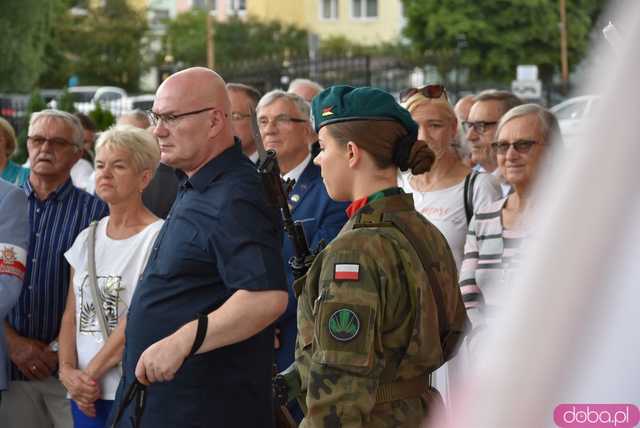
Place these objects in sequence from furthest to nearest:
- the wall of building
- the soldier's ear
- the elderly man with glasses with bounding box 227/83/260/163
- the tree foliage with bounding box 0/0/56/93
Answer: the wall of building, the tree foliage with bounding box 0/0/56/93, the elderly man with glasses with bounding box 227/83/260/163, the soldier's ear

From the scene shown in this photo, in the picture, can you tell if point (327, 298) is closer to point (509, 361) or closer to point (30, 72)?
point (509, 361)

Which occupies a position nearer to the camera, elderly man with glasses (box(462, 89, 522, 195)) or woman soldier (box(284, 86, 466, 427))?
woman soldier (box(284, 86, 466, 427))

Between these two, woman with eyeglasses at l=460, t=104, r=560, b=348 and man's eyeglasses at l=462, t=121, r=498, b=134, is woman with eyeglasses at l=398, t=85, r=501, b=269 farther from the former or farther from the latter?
man's eyeglasses at l=462, t=121, r=498, b=134

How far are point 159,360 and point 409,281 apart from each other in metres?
1.01

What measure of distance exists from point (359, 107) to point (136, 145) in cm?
238

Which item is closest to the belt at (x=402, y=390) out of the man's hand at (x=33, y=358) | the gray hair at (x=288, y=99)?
the man's hand at (x=33, y=358)

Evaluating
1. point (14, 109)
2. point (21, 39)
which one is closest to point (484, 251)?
point (14, 109)

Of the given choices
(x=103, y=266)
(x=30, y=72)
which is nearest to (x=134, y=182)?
(x=103, y=266)

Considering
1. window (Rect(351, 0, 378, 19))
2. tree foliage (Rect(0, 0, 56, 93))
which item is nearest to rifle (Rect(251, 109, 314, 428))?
tree foliage (Rect(0, 0, 56, 93))

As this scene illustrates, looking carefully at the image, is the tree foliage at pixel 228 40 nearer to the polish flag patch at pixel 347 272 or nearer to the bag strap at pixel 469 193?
the bag strap at pixel 469 193

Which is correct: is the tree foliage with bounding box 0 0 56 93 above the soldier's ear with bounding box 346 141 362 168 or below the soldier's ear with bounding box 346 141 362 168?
below

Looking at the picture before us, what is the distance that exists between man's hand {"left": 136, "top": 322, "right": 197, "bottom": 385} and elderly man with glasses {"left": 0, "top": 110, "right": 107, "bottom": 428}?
6.65 ft

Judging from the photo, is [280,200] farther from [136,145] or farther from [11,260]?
[11,260]

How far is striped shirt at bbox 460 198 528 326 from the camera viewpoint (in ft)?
15.5
